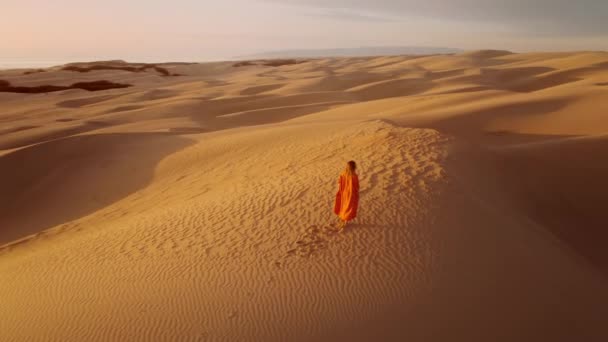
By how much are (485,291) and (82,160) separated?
13504 millimetres

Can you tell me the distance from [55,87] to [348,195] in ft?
141

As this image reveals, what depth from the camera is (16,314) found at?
17.0 feet

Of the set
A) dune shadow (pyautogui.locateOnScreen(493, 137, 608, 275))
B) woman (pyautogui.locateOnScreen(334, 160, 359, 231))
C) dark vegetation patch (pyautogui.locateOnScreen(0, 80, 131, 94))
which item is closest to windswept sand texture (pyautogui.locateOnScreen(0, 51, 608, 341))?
dune shadow (pyautogui.locateOnScreen(493, 137, 608, 275))

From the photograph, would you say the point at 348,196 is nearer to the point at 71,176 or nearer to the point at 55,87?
the point at 71,176

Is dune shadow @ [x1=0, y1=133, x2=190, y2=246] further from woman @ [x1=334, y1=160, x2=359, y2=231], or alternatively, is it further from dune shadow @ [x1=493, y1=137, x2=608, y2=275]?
dune shadow @ [x1=493, y1=137, x2=608, y2=275]

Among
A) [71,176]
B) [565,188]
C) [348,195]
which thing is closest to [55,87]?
[71,176]

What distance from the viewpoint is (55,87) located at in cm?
4119

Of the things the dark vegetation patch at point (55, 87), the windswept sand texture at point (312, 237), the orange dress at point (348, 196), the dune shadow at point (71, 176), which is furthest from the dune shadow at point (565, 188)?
the dark vegetation patch at point (55, 87)

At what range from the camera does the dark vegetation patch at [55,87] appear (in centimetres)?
3956

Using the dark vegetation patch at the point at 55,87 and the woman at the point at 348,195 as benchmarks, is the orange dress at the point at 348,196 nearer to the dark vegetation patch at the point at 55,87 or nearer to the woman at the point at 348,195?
the woman at the point at 348,195

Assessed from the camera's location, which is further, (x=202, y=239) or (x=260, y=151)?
(x=260, y=151)

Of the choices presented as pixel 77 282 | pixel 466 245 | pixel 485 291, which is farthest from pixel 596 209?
pixel 77 282

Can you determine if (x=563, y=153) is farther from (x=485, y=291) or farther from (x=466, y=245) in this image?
(x=485, y=291)

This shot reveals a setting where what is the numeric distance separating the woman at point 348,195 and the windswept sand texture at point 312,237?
27cm
